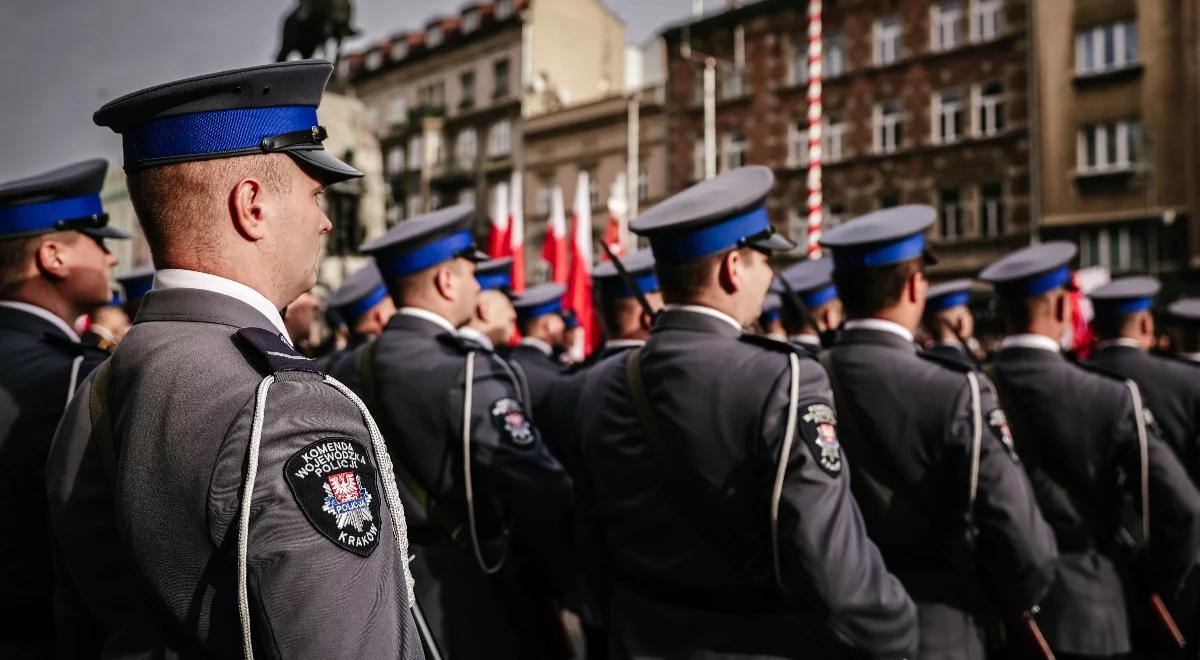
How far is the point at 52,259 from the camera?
122 inches

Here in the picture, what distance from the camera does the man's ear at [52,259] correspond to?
308 cm

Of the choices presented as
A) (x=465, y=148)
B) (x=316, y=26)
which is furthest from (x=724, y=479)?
(x=465, y=148)

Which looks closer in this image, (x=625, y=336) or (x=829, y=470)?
(x=829, y=470)

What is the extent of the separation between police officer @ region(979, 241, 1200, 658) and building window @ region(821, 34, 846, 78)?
2574 centimetres

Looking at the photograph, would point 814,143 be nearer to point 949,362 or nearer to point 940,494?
point 949,362

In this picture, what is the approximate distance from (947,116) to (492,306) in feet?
76.1

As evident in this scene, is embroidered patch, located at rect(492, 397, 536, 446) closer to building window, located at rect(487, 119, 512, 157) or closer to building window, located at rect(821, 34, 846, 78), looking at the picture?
building window, located at rect(821, 34, 846, 78)

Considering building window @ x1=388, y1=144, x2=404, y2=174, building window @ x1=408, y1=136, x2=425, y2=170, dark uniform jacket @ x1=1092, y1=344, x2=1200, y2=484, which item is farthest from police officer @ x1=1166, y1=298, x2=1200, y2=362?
building window @ x1=388, y1=144, x2=404, y2=174

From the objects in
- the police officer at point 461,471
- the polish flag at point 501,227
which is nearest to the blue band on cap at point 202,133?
the police officer at point 461,471

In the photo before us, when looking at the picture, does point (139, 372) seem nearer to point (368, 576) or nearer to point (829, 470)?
point (368, 576)

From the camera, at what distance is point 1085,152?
23.5m

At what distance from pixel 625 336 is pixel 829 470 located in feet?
9.19

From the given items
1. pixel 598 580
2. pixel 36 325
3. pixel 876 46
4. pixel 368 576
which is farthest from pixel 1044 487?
pixel 876 46

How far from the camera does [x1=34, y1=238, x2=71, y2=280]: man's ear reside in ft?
10.1
